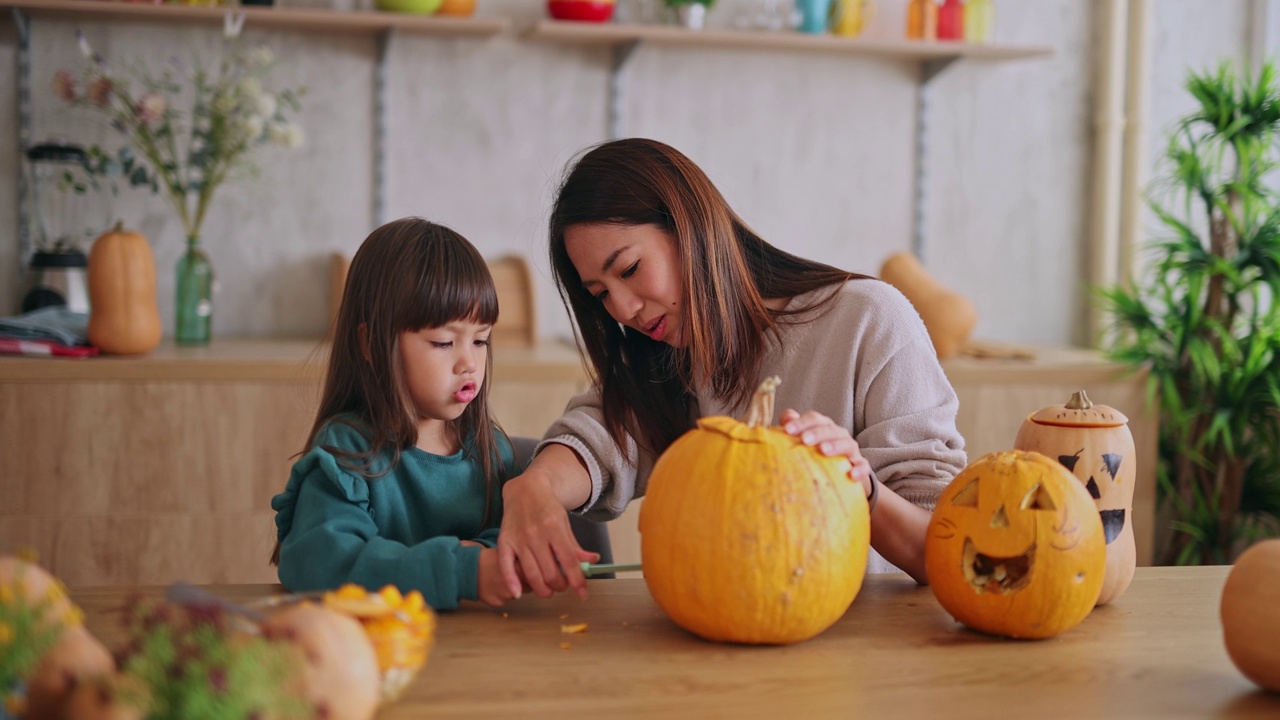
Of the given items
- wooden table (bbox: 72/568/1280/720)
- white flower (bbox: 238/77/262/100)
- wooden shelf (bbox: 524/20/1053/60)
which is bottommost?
wooden table (bbox: 72/568/1280/720)

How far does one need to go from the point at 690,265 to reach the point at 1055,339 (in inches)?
99.0

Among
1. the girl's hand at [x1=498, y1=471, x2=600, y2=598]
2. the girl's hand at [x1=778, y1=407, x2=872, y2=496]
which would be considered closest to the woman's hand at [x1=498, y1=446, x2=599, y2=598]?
the girl's hand at [x1=498, y1=471, x2=600, y2=598]

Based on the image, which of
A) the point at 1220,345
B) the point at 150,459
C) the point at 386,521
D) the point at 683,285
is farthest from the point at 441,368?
the point at 1220,345

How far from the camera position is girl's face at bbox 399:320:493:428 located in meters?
1.32

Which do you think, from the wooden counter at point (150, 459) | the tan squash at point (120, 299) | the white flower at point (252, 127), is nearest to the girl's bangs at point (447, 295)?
the wooden counter at point (150, 459)

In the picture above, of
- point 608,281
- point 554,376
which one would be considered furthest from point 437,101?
point 608,281

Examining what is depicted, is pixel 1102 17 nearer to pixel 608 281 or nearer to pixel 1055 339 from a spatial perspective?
pixel 1055 339

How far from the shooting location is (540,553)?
1.09m

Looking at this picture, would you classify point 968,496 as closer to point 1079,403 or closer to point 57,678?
point 1079,403

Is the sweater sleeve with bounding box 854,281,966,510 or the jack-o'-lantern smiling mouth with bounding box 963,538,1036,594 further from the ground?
the sweater sleeve with bounding box 854,281,966,510

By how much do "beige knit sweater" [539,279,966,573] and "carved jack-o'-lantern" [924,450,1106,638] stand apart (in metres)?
0.32

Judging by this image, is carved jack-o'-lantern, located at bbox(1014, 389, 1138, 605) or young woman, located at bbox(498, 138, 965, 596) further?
young woman, located at bbox(498, 138, 965, 596)

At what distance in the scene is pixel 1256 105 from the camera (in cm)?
284

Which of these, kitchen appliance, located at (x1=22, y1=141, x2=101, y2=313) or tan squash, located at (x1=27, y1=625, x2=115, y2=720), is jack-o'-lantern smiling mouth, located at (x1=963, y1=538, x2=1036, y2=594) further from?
kitchen appliance, located at (x1=22, y1=141, x2=101, y2=313)
